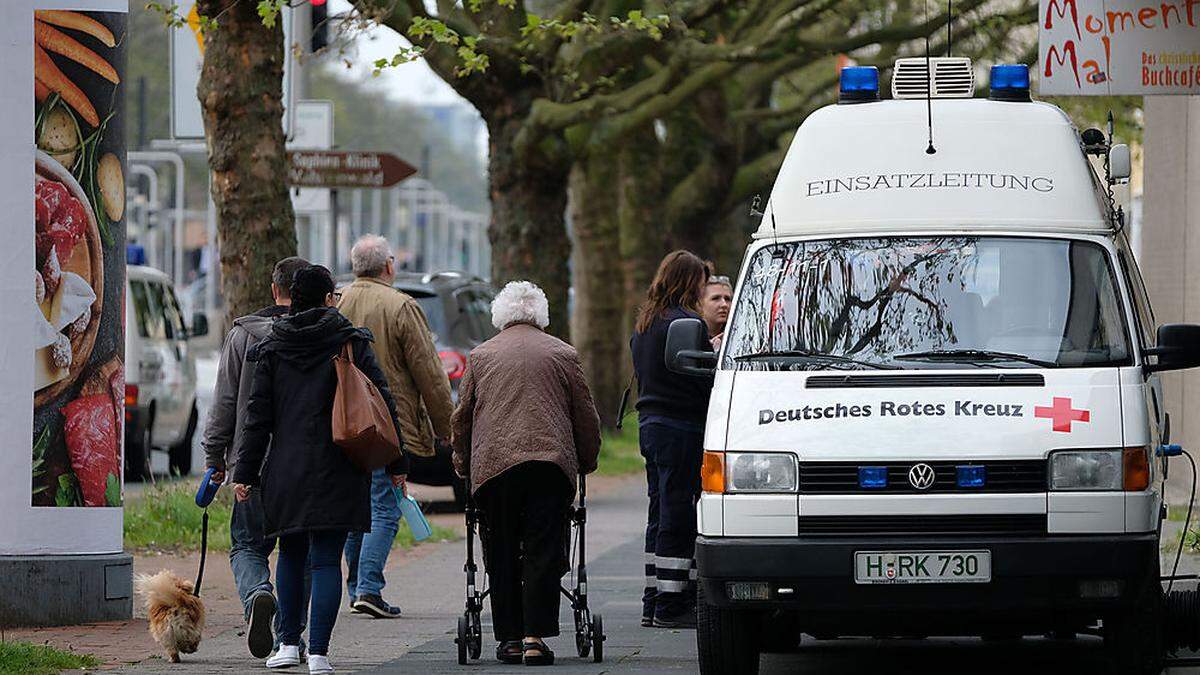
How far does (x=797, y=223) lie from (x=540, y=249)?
41.8 ft

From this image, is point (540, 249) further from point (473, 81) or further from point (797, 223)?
point (797, 223)

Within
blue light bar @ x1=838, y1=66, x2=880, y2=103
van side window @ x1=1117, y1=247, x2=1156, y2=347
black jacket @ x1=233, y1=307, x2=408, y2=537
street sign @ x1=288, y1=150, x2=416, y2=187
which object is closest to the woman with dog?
black jacket @ x1=233, y1=307, x2=408, y2=537

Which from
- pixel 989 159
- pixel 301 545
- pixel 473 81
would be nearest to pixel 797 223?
pixel 989 159

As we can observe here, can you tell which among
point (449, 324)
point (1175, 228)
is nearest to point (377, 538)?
point (449, 324)

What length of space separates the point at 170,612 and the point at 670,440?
8.59 ft

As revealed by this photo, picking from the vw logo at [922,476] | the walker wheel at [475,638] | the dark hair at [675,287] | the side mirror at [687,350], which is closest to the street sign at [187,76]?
the dark hair at [675,287]

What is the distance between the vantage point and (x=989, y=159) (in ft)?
30.2

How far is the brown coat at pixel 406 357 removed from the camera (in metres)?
11.3

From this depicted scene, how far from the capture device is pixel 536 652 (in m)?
9.47

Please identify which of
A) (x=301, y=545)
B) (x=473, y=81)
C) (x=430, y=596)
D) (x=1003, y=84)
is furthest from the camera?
(x=473, y=81)

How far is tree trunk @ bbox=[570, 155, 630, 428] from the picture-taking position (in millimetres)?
26609

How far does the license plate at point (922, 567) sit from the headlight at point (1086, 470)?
0.39 meters

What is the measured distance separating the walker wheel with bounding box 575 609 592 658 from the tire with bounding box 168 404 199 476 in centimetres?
1269

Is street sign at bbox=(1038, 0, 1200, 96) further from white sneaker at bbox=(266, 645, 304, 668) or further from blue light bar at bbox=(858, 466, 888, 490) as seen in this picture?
white sneaker at bbox=(266, 645, 304, 668)
